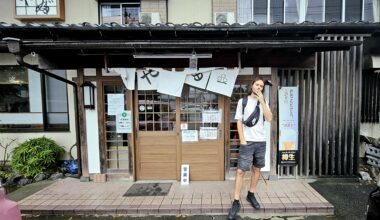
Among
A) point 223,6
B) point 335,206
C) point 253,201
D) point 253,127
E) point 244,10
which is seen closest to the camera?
point 253,127

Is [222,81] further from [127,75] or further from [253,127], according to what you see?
[127,75]

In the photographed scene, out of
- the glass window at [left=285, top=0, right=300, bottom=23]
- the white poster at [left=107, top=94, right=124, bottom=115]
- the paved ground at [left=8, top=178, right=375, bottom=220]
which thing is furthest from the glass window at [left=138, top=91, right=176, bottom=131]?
the glass window at [left=285, top=0, right=300, bottom=23]

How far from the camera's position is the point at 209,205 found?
4.73 metres

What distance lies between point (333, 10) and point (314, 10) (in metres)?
0.53

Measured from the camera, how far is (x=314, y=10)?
273 inches

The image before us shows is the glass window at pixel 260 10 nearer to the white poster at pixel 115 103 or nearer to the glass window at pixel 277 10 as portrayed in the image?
the glass window at pixel 277 10

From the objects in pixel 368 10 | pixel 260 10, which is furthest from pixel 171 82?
pixel 368 10

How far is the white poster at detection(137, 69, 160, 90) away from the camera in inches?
226

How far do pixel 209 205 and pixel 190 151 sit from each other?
1.63m

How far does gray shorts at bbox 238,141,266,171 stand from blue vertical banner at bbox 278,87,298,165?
1641 millimetres

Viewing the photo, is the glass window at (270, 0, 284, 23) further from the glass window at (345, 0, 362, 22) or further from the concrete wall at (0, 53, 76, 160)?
the concrete wall at (0, 53, 76, 160)

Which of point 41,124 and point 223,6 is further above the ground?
point 223,6

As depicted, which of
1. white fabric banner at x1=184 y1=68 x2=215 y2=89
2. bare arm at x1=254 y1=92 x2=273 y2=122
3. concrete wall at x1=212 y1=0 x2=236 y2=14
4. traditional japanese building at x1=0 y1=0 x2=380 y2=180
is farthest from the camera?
concrete wall at x1=212 y1=0 x2=236 y2=14

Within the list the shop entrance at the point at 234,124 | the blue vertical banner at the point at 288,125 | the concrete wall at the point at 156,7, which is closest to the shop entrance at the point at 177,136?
the shop entrance at the point at 234,124
